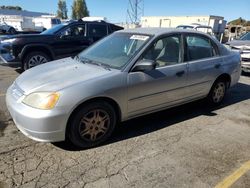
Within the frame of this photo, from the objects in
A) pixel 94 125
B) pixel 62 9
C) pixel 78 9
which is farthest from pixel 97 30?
pixel 62 9

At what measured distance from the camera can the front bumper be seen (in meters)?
3.18

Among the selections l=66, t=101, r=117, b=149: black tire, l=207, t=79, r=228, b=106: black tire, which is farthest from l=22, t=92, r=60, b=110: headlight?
l=207, t=79, r=228, b=106: black tire

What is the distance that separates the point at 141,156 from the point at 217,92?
2784 mm

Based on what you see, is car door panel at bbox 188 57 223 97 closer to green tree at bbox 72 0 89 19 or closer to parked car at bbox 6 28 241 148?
parked car at bbox 6 28 241 148

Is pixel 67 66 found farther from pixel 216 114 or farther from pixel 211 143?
pixel 216 114

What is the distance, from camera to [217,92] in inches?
218

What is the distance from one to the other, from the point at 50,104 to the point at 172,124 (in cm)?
227

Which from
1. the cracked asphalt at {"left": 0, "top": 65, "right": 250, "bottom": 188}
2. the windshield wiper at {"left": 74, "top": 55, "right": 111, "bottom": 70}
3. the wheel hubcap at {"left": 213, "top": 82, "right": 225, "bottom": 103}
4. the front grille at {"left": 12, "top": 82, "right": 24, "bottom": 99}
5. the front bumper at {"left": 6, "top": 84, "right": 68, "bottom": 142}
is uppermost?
the windshield wiper at {"left": 74, "top": 55, "right": 111, "bottom": 70}

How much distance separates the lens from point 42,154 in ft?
11.3

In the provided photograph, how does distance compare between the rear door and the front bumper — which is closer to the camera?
the front bumper

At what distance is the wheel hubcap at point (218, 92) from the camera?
5496 millimetres

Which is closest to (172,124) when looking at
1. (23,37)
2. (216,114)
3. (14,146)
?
(216,114)

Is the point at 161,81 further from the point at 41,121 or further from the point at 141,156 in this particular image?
the point at 41,121

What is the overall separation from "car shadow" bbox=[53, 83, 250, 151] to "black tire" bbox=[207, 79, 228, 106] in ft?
0.43
